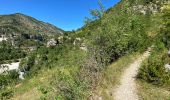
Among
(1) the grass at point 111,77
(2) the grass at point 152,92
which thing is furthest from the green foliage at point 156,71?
A: (1) the grass at point 111,77

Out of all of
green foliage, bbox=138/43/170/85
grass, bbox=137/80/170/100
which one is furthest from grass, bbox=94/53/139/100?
green foliage, bbox=138/43/170/85

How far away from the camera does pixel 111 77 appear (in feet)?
78.5

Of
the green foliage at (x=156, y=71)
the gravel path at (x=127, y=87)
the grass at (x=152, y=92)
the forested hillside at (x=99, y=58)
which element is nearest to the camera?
the forested hillside at (x=99, y=58)

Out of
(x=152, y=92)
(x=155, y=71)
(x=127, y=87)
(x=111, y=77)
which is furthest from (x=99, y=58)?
(x=152, y=92)

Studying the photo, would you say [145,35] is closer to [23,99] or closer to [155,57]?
[155,57]

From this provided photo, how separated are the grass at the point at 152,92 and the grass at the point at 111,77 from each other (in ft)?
6.40

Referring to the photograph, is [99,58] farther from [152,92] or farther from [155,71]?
[152,92]

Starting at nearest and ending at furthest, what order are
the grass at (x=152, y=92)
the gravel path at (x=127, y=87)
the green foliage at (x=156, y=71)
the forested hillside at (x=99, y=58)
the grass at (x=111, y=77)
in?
1. the forested hillside at (x=99, y=58)
2. the grass at (x=152, y=92)
3. the grass at (x=111, y=77)
4. the gravel path at (x=127, y=87)
5. the green foliage at (x=156, y=71)

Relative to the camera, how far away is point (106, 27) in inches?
1215

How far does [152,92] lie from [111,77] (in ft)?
13.9

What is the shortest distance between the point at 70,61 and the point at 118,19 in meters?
10.6

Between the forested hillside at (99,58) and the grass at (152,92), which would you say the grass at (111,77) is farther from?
the grass at (152,92)

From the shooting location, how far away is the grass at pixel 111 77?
20.2 metres

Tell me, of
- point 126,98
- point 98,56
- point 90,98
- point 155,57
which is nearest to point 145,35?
point 155,57
